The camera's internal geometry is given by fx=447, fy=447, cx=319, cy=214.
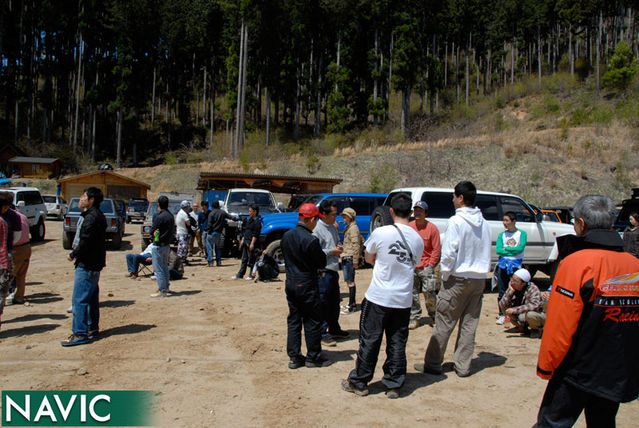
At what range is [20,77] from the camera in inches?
2274

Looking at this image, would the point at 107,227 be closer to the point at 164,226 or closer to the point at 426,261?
the point at 164,226

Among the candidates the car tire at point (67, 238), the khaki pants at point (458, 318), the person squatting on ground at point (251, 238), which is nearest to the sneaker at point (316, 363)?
the khaki pants at point (458, 318)

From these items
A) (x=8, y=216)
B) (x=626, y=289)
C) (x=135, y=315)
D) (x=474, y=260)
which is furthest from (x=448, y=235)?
(x=8, y=216)

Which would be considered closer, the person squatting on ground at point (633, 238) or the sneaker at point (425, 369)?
the sneaker at point (425, 369)

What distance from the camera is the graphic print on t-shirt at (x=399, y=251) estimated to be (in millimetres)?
4250

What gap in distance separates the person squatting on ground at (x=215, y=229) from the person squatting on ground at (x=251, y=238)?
1.41m

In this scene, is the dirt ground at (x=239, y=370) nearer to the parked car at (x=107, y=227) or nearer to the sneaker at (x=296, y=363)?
the sneaker at (x=296, y=363)

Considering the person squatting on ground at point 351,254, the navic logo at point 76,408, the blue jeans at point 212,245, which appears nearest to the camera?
the navic logo at point 76,408

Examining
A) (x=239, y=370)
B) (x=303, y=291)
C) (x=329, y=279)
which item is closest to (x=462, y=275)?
(x=303, y=291)

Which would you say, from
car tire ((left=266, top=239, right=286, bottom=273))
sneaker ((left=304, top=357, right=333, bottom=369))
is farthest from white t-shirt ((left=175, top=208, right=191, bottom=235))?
sneaker ((left=304, top=357, right=333, bottom=369))

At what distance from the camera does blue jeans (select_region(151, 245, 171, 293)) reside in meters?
8.24

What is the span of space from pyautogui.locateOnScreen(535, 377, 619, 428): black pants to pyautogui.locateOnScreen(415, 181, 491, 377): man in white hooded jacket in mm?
2039

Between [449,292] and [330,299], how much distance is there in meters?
1.80

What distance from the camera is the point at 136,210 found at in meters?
29.5
